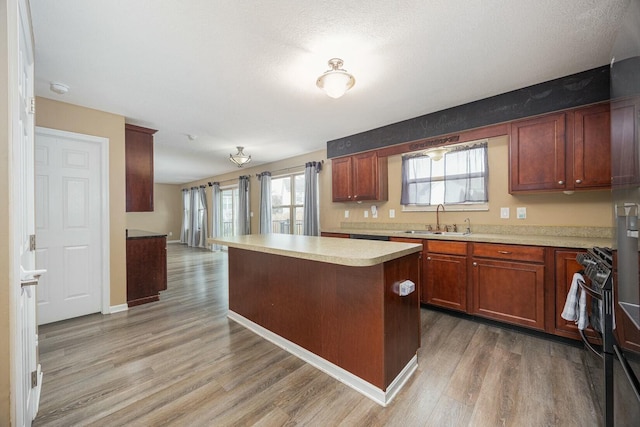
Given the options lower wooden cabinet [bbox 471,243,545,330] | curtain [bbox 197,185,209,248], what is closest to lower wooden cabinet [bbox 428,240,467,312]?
lower wooden cabinet [bbox 471,243,545,330]

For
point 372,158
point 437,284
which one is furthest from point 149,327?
point 372,158

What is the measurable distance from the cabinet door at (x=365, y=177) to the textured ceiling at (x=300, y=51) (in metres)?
0.86

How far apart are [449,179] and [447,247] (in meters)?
1.06

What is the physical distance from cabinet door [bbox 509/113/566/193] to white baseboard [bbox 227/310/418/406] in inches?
82.1

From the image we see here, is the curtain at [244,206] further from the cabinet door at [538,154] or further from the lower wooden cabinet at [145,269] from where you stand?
the cabinet door at [538,154]

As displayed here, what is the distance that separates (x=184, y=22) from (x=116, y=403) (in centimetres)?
248

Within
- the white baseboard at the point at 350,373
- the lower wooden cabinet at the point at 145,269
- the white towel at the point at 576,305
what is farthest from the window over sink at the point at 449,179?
the lower wooden cabinet at the point at 145,269

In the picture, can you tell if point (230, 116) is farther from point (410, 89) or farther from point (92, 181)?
point (410, 89)

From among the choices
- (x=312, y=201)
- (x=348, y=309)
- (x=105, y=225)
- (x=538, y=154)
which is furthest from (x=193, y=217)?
(x=538, y=154)

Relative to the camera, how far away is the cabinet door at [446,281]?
2768 mm

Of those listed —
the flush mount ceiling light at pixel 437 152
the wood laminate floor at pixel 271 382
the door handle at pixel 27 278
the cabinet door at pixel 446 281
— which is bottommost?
the wood laminate floor at pixel 271 382

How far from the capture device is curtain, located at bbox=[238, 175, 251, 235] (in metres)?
6.67

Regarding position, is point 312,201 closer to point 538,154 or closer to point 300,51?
point 300,51

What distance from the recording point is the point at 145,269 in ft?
11.3
